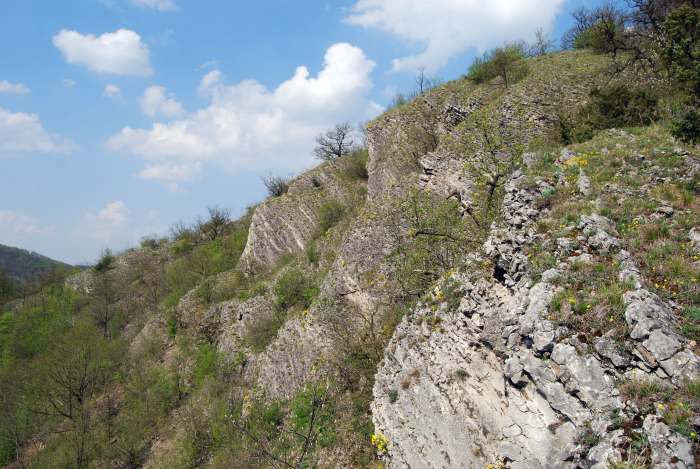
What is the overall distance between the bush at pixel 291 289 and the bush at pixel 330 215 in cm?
426

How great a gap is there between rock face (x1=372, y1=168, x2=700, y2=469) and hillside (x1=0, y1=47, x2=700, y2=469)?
4 centimetres

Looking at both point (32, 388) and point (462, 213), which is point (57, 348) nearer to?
point (32, 388)

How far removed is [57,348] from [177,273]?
1097 centimetres

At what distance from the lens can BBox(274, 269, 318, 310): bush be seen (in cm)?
2272

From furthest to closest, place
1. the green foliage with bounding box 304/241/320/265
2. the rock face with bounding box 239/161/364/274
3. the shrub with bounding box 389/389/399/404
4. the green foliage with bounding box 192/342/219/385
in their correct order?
the rock face with bounding box 239/161/364/274, the green foliage with bounding box 192/342/219/385, the green foliage with bounding box 304/241/320/265, the shrub with bounding box 389/389/399/404

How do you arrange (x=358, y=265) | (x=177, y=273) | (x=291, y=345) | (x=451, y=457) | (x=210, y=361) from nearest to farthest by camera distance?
(x=451, y=457) → (x=358, y=265) → (x=291, y=345) → (x=210, y=361) → (x=177, y=273)

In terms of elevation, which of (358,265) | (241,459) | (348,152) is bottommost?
(241,459)

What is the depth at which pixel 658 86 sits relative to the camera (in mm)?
16531

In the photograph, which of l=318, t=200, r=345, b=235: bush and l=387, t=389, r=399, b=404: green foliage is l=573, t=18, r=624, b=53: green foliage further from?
l=387, t=389, r=399, b=404: green foliage

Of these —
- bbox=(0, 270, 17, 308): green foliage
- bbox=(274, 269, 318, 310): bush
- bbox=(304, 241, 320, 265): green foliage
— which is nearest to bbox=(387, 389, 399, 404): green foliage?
bbox=(274, 269, 318, 310): bush

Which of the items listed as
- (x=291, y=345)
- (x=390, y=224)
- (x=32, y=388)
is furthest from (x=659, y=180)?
(x=32, y=388)

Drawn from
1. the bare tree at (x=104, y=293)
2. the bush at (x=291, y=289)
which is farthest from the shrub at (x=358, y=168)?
the bare tree at (x=104, y=293)

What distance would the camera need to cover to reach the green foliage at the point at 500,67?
2406 cm

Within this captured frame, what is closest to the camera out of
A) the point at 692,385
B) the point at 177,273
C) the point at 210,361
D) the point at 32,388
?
the point at 692,385
